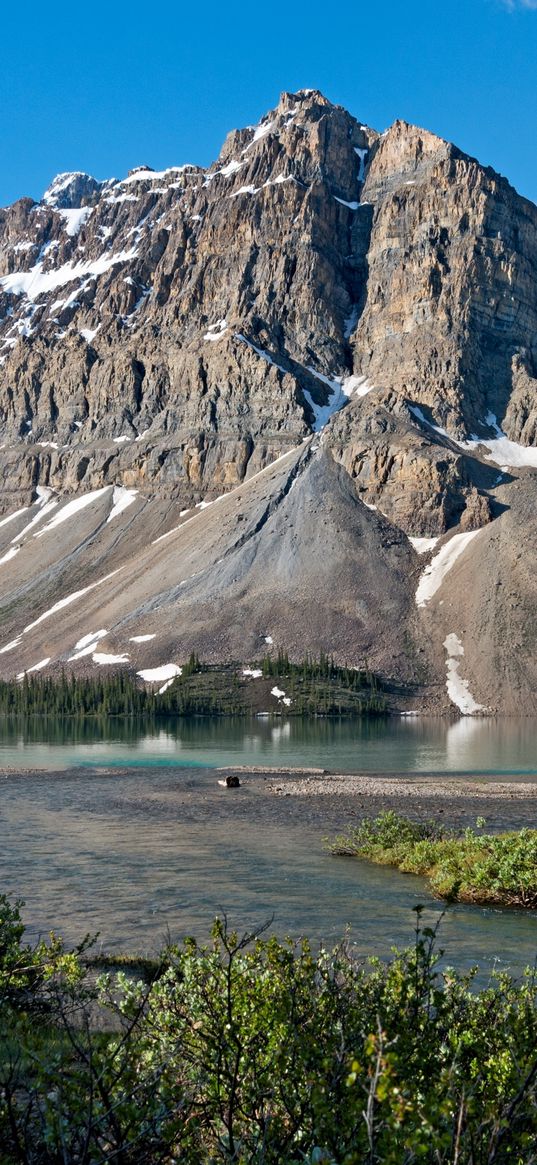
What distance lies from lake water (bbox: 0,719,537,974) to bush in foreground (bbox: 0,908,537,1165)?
6.59m

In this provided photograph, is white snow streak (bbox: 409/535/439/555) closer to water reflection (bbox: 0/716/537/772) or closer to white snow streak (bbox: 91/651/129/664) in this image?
water reflection (bbox: 0/716/537/772)

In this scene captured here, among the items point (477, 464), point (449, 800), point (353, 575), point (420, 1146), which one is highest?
point (477, 464)

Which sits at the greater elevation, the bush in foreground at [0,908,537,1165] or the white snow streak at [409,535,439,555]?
the white snow streak at [409,535,439,555]

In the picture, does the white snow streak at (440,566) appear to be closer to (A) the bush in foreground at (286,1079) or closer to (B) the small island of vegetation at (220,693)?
(B) the small island of vegetation at (220,693)

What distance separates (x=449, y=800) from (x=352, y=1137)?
4731 centimetres

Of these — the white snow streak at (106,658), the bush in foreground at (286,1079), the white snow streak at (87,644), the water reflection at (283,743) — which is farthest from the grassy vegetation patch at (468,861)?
the white snow streak at (87,644)

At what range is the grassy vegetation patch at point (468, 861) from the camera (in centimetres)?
2725

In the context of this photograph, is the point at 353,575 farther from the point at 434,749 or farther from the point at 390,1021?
the point at 390,1021

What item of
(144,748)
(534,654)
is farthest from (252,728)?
(534,654)

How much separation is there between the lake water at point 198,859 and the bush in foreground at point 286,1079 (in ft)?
21.6

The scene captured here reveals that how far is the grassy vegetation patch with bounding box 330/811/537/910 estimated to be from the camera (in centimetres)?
2725

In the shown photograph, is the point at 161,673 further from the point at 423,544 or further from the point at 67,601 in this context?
the point at 423,544

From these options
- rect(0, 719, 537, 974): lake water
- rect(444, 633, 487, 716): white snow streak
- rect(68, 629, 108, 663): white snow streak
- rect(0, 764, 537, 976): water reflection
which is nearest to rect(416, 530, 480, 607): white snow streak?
rect(444, 633, 487, 716): white snow streak

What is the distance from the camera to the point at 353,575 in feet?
522
